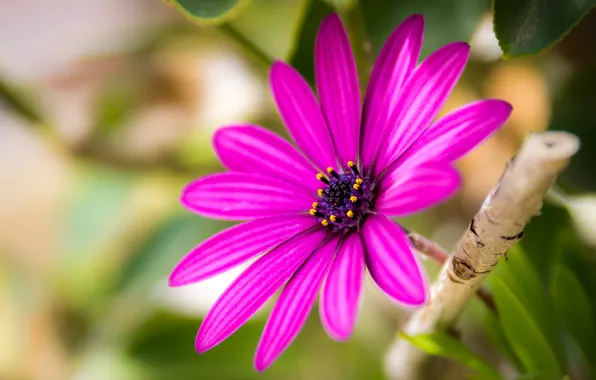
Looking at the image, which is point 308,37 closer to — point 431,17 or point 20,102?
point 431,17

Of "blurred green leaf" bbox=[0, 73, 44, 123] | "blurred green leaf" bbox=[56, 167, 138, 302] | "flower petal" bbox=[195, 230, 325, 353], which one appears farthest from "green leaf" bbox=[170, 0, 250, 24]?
"blurred green leaf" bbox=[56, 167, 138, 302]

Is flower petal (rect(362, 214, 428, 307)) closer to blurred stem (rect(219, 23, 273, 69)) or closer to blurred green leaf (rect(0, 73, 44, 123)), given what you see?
blurred stem (rect(219, 23, 273, 69))


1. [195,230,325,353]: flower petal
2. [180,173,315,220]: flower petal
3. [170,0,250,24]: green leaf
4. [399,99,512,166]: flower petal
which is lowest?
[195,230,325,353]: flower petal

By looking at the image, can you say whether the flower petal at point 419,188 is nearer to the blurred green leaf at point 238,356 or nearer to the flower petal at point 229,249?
the flower petal at point 229,249

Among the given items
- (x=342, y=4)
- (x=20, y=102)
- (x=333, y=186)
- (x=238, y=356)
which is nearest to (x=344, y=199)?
(x=333, y=186)

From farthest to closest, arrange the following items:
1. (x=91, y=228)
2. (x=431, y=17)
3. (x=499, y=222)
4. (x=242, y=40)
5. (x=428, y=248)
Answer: (x=91, y=228) < (x=242, y=40) < (x=431, y=17) < (x=428, y=248) < (x=499, y=222)

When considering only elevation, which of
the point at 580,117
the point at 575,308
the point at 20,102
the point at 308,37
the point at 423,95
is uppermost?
the point at 20,102

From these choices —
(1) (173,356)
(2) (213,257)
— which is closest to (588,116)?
(2) (213,257)
